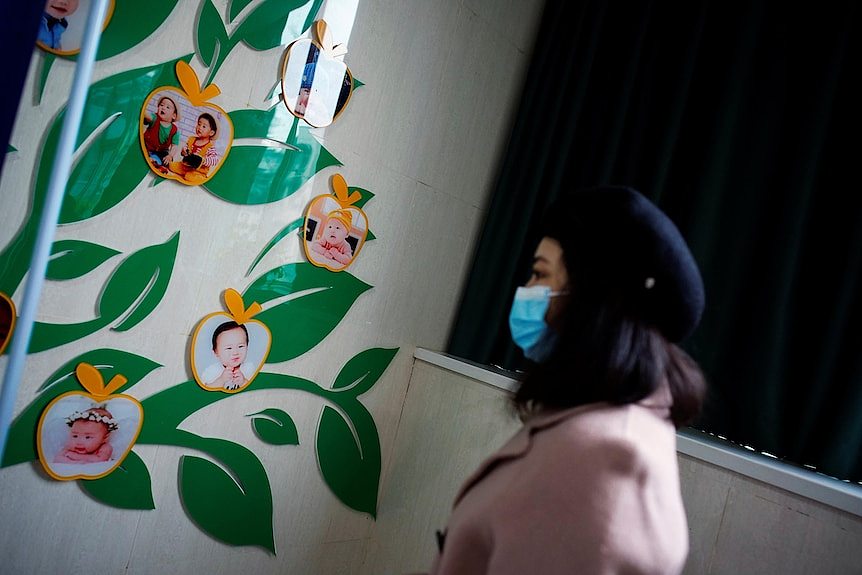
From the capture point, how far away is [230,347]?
5.56 feet

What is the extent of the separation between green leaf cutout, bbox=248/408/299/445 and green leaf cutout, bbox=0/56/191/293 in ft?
2.26

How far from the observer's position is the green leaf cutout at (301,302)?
69.4 inches

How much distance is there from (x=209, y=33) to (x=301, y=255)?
1.99ft

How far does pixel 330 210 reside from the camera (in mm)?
1847

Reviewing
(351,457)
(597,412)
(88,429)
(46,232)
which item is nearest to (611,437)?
(597,412)

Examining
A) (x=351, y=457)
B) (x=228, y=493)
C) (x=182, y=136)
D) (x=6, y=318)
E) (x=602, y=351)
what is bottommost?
(x=228, y=493)

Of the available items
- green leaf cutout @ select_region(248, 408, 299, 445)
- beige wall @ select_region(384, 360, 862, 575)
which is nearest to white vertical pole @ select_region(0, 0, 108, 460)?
green leaf cutout @ select_region(248, 408, 299, 445)

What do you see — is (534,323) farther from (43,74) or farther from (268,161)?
(43,74)

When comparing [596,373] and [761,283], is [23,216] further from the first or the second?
[761,283]

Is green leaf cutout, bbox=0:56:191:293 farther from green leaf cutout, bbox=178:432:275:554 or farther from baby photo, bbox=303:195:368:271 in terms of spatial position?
green leaf cutout, bbox=178:432:275:554

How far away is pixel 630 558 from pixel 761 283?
1.18m

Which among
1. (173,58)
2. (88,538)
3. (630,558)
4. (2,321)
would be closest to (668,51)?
(173,58)

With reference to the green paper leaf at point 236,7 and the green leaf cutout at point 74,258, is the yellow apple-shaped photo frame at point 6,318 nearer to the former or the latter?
the green leaf cutout at point 74,258

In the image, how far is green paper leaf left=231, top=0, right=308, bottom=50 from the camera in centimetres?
159
